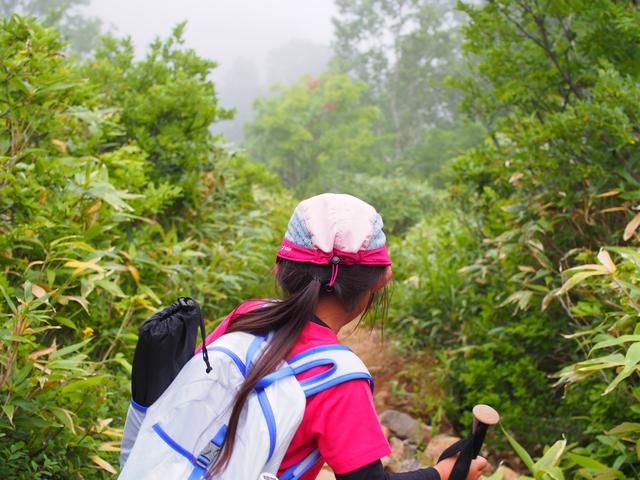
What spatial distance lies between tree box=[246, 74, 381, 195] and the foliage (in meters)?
11.7

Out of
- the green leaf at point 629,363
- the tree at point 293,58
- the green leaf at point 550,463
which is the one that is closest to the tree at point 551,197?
the green leaf at point 550,463

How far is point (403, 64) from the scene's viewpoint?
79.9ft

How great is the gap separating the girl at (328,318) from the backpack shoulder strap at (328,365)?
2 centimetres

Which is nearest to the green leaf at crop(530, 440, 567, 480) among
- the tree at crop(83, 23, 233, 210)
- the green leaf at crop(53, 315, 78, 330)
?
the green leaf at crop(53, 315, 78, 330)

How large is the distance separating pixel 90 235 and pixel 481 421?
188 cm

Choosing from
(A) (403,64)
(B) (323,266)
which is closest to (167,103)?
(B) (323,266)

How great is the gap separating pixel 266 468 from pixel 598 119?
2.10 meters

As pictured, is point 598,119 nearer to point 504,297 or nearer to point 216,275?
point 504,297

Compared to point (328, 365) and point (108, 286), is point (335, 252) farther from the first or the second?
point (108, 286)

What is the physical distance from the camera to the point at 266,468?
102 cm

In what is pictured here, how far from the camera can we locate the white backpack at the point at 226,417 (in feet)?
3.23

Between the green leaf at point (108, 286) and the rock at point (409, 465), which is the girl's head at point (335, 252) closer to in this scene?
the green leaf at point (108, 286)

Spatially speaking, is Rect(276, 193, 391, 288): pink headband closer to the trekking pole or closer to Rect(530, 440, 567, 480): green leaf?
the trekking pole

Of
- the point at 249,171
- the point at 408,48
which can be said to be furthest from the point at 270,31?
the point at 249,171
